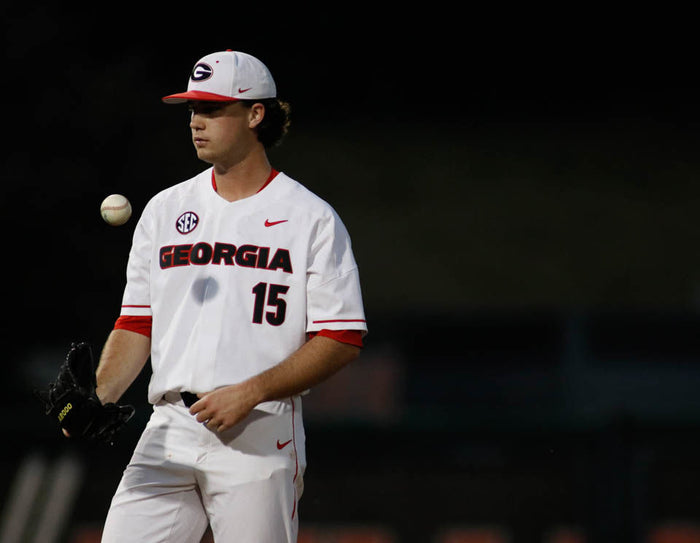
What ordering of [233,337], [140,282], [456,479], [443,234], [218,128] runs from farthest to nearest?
[443,234] < [456,479] < [140,282] < [218,128] < [233,337]

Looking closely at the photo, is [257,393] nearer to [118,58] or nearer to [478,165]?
[118,58]

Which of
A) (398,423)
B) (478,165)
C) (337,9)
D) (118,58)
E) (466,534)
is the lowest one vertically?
(466,534)

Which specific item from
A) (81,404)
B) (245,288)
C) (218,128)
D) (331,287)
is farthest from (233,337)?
(218,128)

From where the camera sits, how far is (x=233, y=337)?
2.95m

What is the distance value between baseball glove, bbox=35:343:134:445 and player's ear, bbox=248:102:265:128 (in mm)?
733

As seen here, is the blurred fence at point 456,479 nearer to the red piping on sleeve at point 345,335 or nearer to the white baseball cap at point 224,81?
the red piping on sleeve at point 345,335

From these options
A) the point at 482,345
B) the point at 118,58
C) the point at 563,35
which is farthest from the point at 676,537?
the point at 563,35

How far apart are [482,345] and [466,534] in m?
4.14

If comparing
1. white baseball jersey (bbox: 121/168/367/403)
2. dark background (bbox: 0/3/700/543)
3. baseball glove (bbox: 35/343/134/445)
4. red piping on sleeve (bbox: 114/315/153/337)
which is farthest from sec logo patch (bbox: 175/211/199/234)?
dark background (bbox: 0/3/700/543)

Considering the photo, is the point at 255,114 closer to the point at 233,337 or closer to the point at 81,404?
the point at 233,337

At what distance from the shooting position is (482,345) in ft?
31.3

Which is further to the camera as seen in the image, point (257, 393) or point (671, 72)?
point (671, 72)

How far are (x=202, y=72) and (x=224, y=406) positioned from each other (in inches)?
34.6

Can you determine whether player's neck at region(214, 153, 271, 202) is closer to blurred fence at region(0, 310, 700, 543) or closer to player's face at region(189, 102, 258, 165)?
player's face at region(189, 102, 258, 165)
